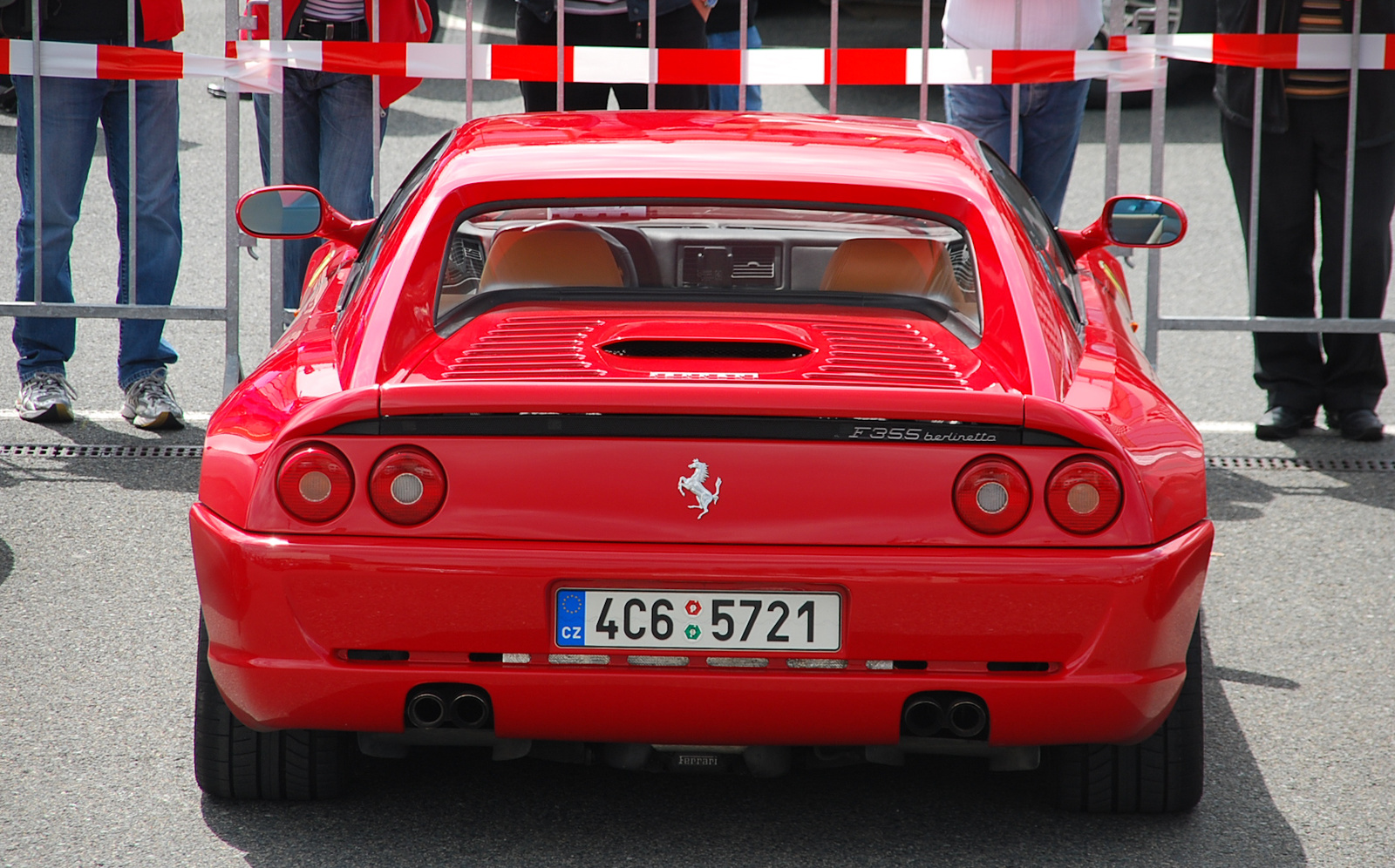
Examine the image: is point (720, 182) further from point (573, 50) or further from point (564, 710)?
point (573, 50)

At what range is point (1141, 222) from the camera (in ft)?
13.6

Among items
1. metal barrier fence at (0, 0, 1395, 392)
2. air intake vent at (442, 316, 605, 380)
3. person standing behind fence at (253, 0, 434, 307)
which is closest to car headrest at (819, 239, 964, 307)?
air intake vent at (442, 316, 605, 380)

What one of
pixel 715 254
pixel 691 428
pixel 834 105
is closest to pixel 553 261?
pixel 715 254

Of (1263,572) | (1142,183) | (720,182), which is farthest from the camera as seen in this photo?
(1142,183)

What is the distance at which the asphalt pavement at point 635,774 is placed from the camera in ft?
10.6

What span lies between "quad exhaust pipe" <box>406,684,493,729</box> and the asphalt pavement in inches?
13.9

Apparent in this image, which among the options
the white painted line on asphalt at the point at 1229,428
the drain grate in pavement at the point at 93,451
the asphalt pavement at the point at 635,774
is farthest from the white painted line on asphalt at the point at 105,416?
the white painted line on asphalt at the point at 1229,428

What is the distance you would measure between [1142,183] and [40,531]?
7.34 meters

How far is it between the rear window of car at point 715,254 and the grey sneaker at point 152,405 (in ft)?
8.11

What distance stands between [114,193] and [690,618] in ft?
13.7

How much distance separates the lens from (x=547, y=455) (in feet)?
9.37

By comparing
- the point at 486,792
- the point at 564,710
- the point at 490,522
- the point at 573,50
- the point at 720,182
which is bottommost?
the point at 486,792

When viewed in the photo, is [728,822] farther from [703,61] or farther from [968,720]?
[703,61]

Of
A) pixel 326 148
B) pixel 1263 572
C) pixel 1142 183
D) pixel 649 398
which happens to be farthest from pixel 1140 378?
pixel 1142 183
